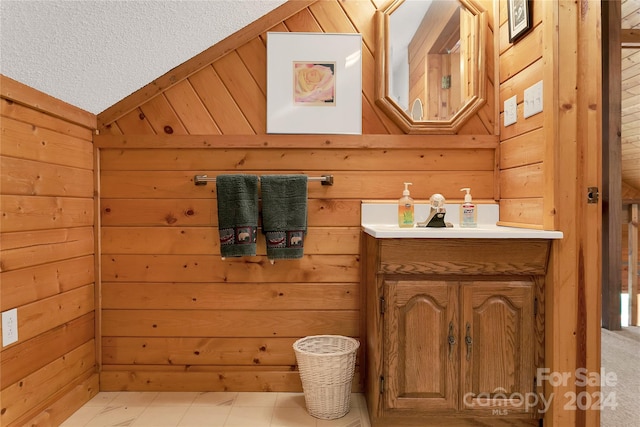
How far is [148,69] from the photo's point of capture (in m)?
2.00

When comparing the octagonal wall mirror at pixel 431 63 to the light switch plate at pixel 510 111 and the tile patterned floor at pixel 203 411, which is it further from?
the tile patterned floor at pixel 203 411

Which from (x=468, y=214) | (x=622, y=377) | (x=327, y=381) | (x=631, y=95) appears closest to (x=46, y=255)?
(x=327, y=381)

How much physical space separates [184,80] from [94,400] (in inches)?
62.7

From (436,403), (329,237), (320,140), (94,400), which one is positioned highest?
(320,140)

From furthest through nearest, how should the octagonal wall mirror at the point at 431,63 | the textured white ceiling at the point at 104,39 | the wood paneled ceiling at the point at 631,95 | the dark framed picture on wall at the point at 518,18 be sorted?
1. the wood paneled ceiling at the point at 631,95
2. the octagonal wall mirror at the point at 431,63
3. the dark framed picture on wall at the point at 518,18
4. the textured white ceiling at the point at 104,39

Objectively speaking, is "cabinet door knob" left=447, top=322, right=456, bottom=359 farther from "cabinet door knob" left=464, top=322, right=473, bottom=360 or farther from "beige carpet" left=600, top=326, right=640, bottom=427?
"beige carpet" left=600, top=326, right=640, bottom=427

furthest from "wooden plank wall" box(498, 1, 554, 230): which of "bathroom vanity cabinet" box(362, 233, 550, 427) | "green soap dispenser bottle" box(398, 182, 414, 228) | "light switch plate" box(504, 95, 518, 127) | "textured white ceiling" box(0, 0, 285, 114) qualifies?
"textured white ceiling" box(0, 0, 285, 114)

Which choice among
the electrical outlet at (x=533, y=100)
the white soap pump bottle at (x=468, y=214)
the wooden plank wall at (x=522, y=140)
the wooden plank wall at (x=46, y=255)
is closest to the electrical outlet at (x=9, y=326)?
the wooden plank wall at (x=46, y=255)

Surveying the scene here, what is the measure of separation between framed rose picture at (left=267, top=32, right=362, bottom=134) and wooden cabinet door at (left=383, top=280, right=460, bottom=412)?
87cm

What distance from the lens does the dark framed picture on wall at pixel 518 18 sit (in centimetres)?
174

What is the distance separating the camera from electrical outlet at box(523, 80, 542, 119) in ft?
5.52

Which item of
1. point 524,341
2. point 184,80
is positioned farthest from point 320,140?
point 524,341

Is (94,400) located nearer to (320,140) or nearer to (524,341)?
(320,140)

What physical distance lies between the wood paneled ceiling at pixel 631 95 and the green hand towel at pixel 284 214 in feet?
9.38
